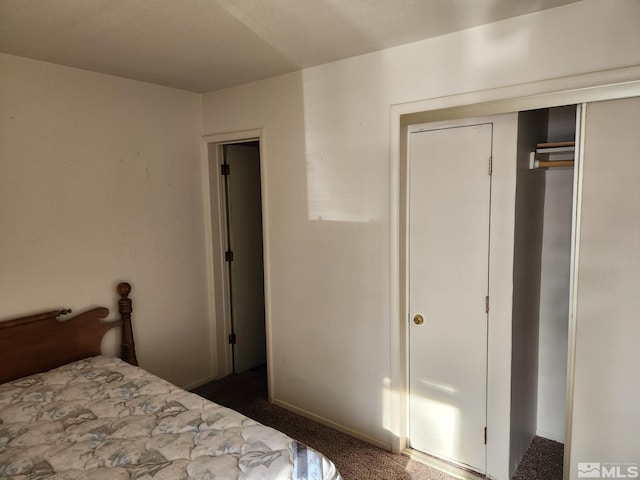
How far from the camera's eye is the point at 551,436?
2.73 meters

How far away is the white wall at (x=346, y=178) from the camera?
78.8 inches

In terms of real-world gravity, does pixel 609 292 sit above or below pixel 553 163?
below

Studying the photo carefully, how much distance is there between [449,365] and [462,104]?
1.44m

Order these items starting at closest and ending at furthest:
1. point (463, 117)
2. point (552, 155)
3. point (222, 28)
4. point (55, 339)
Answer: point (222, 28), point (463, 117), point (552, 155), point (55, 339)

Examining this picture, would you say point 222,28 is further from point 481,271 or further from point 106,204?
point 481,271

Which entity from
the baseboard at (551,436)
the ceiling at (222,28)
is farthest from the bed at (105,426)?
the baseboard at (551,436)

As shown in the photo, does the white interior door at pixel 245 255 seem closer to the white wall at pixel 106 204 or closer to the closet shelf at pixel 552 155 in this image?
the white wall at pixel 106 204

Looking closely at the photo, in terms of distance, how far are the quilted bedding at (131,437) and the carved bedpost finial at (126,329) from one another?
0.54 metres

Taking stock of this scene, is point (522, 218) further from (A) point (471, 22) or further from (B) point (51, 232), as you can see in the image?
(B) point (51, 232)

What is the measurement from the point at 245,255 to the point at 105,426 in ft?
6.77

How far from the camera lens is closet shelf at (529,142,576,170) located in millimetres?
2242

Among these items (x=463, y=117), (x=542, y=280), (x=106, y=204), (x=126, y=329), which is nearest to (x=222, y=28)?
(x=463, y=117)

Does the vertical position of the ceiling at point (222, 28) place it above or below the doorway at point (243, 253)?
above

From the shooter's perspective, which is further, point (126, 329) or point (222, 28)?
point (126, 329)
